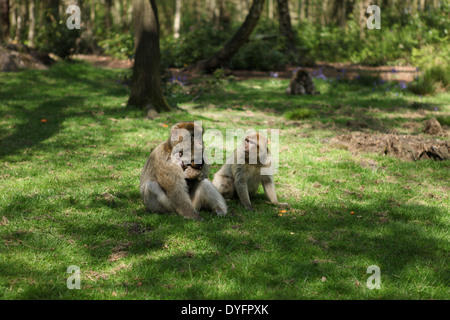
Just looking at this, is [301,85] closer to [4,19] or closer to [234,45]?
[234,45]

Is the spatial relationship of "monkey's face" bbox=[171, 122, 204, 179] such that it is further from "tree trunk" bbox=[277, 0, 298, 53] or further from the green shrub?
"tree trunk" bbox=[277, 0, 298, 53]

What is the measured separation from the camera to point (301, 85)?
1542cm

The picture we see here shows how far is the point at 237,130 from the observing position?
10914 millimetres

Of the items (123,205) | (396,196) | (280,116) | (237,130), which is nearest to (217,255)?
(123,205)

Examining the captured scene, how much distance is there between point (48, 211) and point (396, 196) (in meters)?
5.17

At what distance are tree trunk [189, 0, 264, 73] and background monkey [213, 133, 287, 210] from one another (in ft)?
34.5

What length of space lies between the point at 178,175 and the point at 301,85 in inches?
415

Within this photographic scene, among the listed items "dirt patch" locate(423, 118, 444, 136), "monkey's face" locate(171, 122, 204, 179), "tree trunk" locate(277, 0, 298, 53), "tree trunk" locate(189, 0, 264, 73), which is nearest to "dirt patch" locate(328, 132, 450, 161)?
"dirt patch" locate(423, 118, 444, 136)

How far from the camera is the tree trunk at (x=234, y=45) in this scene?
51.9 feet

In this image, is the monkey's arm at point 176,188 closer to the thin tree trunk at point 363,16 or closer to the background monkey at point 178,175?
the background monkey at point 178,175

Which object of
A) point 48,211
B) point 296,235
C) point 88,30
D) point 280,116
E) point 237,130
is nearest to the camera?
point 296,235

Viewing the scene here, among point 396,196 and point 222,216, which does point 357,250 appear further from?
point 396,196

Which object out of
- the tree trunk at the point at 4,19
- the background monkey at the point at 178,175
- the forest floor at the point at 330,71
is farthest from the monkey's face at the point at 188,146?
the tree trunk at the point at 4,19
